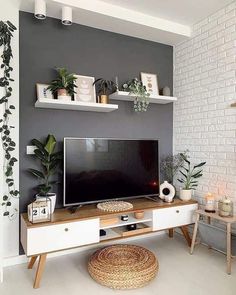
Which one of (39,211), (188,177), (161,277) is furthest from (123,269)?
(188,177)

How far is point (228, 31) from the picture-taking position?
8.07ft

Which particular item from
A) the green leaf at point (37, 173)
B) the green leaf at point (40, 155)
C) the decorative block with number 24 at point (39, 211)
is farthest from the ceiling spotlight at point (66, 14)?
the decorative block with number 24 at point (39, 211)

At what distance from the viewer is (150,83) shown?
9.63ft

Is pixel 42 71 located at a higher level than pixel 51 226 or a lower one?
higher

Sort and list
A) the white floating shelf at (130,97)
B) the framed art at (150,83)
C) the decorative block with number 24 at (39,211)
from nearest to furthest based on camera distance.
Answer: the decorative block with number 24 at (39,211), the white floating shelf at (130,97), the framed art at (150,83)

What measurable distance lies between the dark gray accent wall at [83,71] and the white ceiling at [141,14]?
0.14m

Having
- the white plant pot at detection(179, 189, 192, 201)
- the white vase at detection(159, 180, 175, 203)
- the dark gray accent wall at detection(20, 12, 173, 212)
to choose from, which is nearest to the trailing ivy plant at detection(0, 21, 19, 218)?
the dark gray accent wall at detection(20, 12, 173, 212)

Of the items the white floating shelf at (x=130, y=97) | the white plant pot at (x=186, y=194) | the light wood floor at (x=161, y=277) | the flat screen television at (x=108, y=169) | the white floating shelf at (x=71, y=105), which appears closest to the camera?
the light wood floor at (x=161, y=277)

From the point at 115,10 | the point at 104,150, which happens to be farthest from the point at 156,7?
the point at 104,150

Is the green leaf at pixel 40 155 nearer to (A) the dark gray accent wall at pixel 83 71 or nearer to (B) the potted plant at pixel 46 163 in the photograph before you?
(B) the potted plant at pixel 46 163

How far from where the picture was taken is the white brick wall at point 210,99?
97.0 inches

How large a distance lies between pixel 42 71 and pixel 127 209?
1.59 metres

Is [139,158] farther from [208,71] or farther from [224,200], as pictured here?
[208,71]

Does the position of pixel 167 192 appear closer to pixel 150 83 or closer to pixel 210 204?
pixel 210 204
